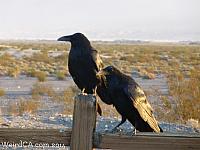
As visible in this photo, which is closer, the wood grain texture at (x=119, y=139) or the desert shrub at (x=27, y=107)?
the wood grain texture at (x=119, y=139)

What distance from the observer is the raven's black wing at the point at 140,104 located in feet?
14.8

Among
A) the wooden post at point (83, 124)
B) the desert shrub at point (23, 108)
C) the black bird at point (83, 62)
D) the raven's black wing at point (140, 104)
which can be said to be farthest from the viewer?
the desert shrub at point (23, 108)

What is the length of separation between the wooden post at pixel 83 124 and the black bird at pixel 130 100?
44.5 inches

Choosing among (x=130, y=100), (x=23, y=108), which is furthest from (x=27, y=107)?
(x=130, y=100)

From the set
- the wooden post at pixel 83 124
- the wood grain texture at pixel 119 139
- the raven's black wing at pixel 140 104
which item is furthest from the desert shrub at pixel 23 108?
the wooden post at pixel 83 124

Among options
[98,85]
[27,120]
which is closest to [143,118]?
[98,85]

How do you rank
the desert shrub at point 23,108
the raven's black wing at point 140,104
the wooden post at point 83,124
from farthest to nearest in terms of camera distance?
1. the desert shrub at point 23,108
2. the raven's black wing at point 140,104
3. the wooden post at point 83,124

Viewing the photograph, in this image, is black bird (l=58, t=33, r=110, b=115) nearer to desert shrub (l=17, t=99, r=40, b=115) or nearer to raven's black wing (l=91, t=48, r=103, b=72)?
raven's black wing (l=91, t=48, r=103, b=72)

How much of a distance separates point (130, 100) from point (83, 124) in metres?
1.25

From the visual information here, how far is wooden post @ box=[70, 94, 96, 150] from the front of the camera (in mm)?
3406

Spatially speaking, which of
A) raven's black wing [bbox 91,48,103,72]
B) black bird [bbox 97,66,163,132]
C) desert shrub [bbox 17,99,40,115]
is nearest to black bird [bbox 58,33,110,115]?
raven's black wing [bbox 91,48,103,72]

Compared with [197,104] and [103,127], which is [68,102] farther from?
[103,127]

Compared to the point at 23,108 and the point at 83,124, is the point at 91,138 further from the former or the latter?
the point at 23,108

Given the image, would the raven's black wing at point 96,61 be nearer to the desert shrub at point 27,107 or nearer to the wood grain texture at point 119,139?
the wood grain texture at point 119,139
